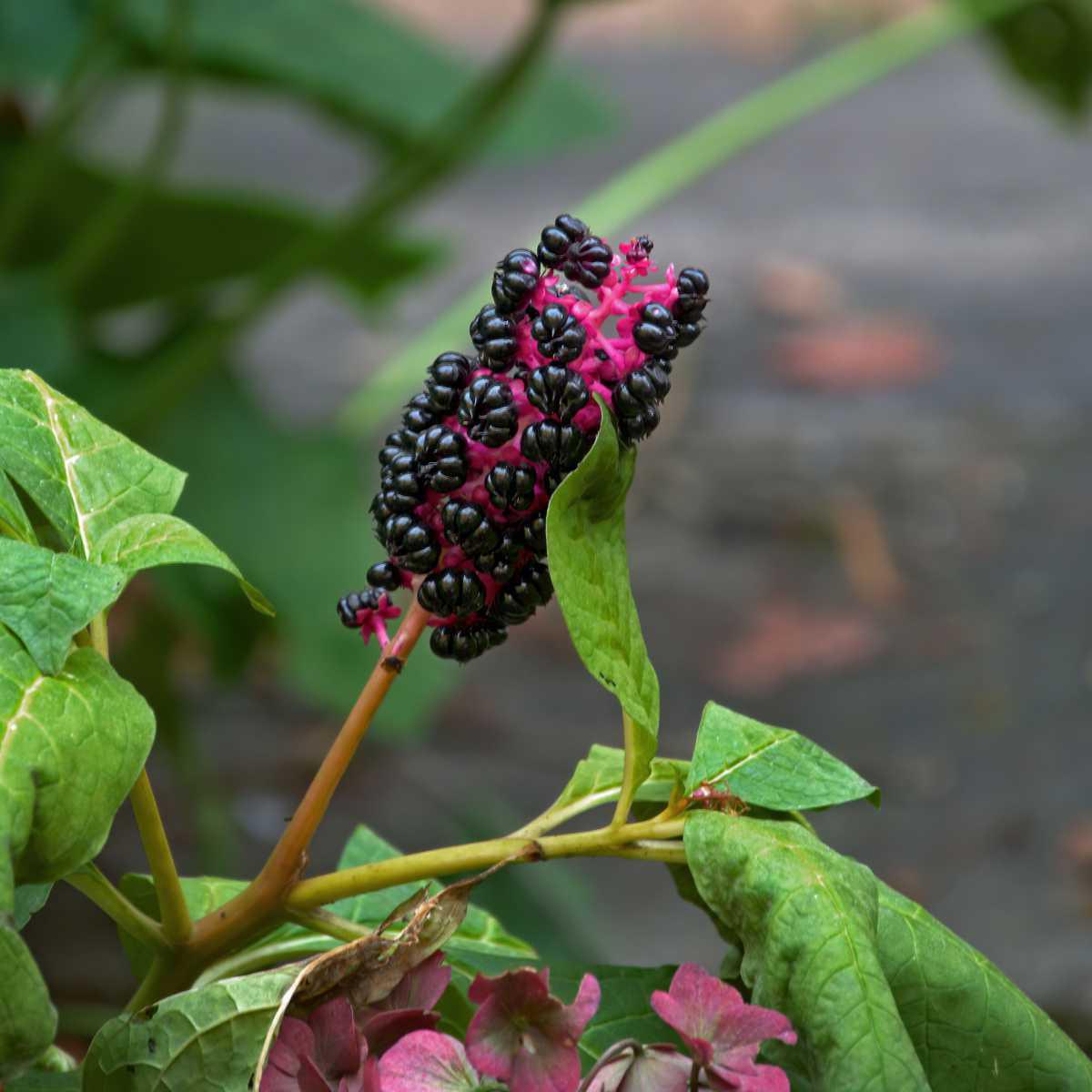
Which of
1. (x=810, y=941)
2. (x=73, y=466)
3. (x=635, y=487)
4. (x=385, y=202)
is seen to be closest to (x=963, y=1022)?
(x=810, y=941)

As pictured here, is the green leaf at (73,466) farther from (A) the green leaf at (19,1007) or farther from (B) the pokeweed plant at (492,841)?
(A) the green leaf at (19,1007)

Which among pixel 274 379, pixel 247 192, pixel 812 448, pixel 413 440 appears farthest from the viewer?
pixel 274 379

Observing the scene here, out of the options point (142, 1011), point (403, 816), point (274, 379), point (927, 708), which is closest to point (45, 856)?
point (142, 1011)

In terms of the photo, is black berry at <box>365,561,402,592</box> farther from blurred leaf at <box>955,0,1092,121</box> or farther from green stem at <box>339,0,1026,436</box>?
blurred leaf at <box>955,0,1092,121</box>

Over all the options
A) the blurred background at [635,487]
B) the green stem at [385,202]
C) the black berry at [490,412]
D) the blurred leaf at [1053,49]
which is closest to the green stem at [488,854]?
the black berry at [490,412]

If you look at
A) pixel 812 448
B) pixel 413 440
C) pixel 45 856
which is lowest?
pixel 45 856

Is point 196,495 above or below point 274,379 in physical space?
below

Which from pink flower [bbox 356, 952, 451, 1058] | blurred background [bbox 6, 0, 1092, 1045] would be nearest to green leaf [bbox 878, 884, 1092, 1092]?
pink flower [bbox 356, 952, 451, 1058]

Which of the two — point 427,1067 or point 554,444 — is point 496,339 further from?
point 427,1067

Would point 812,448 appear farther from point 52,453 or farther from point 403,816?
point 52,453
